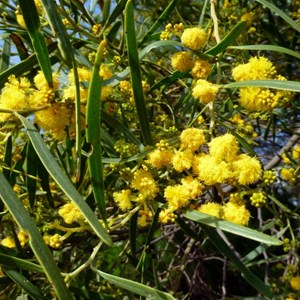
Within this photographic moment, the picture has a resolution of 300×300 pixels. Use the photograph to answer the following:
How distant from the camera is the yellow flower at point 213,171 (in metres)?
1.21

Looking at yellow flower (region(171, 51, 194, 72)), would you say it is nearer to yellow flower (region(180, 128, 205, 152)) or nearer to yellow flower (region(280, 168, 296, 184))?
yellow flower (region(180, 128, 205, 152))

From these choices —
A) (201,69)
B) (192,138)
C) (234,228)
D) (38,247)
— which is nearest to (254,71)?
(201,69)

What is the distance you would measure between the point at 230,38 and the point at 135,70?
0.32 m

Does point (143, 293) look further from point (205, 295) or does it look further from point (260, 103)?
point (205, 295)

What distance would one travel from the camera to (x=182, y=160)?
129 cm

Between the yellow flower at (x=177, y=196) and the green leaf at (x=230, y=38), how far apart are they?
45 cm

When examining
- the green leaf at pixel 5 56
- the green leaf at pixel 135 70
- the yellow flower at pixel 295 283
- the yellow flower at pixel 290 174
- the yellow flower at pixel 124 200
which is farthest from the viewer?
the yellow flower at pixel 295 283

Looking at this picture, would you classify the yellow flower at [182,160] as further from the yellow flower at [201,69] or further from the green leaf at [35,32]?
the green leaf at [35,32]

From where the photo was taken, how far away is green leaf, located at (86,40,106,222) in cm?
107

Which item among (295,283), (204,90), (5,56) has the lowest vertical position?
(295,283)

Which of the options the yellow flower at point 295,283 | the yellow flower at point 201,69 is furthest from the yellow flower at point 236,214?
the yellow flower at point 295,283

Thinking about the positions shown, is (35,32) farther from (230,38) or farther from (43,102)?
(230,38)

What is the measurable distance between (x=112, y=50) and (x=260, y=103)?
2.33ft

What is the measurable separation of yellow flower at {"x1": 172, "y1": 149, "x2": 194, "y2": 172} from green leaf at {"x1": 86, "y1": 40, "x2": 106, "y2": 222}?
22 centimetres
